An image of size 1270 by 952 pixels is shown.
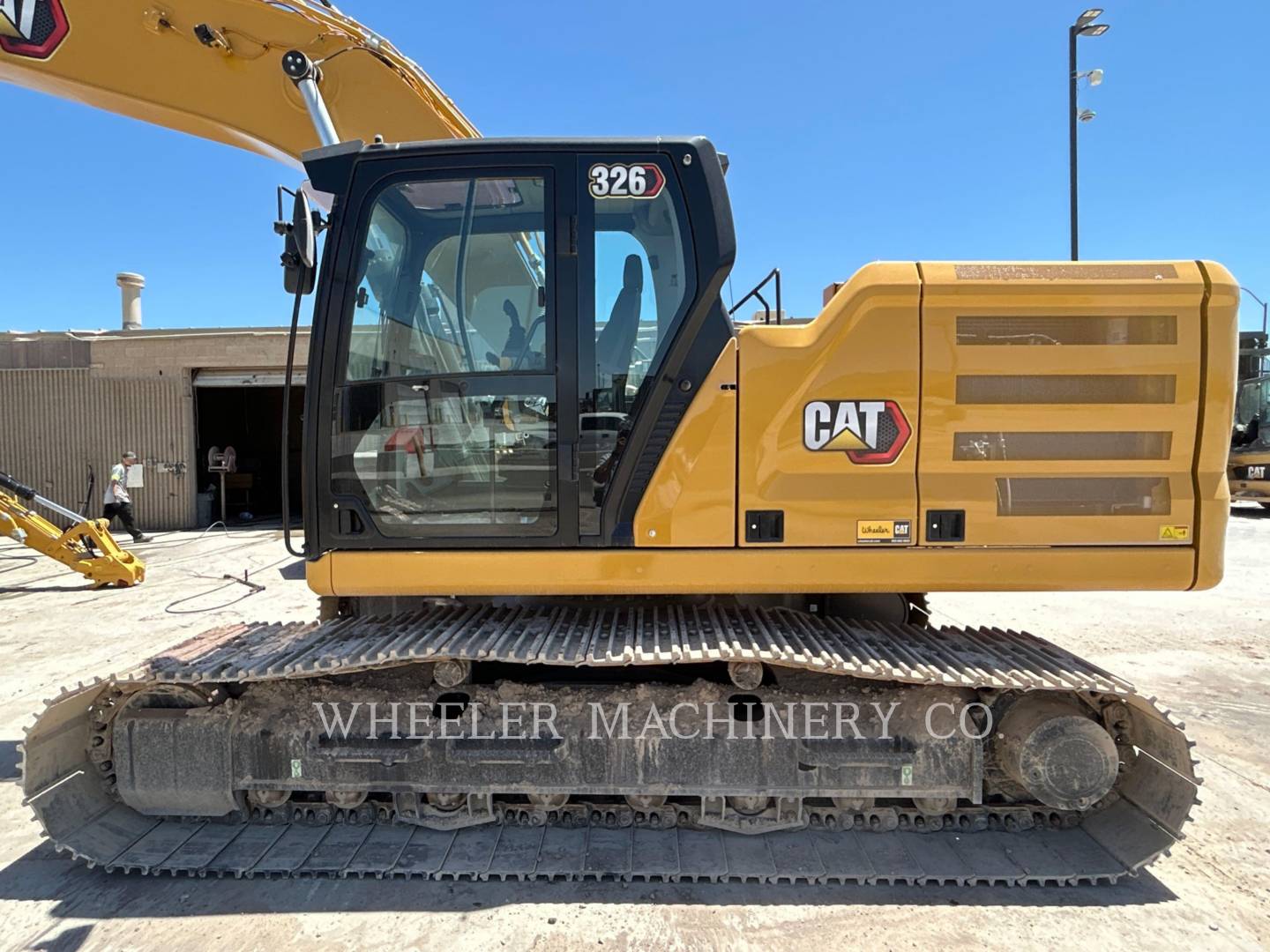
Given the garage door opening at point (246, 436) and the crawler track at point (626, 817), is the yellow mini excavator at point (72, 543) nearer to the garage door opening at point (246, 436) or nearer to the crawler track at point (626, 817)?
the garage door opening at point (246, 436)

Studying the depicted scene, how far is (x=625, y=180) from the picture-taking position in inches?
103

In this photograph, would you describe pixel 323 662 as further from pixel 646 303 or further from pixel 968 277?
pixel 968 277

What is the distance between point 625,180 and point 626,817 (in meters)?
2.72

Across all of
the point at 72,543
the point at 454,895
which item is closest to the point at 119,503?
the point at 72,543

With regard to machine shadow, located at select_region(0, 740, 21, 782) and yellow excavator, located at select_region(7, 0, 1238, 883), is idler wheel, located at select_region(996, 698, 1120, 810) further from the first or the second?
machine shadow, located at select_region(0, 740, 21, 782)

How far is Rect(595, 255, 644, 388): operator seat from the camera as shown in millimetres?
2633

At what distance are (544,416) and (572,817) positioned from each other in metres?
1.79

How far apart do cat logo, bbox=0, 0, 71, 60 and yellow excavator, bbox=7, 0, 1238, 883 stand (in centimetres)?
223

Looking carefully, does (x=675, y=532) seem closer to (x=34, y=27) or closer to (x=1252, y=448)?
(x=34, y=27)

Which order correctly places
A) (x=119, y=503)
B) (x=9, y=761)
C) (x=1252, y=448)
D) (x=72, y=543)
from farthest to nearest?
(x=1252, y=448) < (x=119, y=503) < (x=72, y=543) < (x=9, y=761)

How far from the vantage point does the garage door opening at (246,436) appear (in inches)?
531

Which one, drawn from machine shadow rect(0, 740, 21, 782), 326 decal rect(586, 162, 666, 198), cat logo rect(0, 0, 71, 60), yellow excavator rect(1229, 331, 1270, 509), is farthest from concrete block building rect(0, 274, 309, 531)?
yellow excavator rect(1229, 331, 1270, 509)

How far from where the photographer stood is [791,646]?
104 inches

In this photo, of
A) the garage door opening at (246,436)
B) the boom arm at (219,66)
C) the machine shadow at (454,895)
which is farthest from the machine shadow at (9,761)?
the garage door opening at (246,436)
